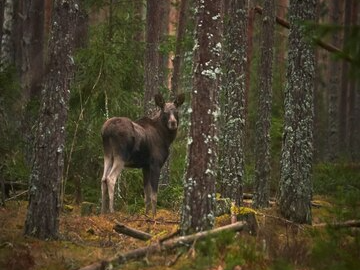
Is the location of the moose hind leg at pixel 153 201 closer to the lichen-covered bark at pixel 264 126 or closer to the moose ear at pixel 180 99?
the moose ear at pixel 180 99

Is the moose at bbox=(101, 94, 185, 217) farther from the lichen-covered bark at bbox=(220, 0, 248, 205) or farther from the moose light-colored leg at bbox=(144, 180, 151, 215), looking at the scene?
the lichen-covered bark at bbox=(220, 0, 248, 205)

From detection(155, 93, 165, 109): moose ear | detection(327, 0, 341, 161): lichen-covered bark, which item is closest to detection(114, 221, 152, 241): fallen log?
detection(155, 93, 165, 109): moose ear

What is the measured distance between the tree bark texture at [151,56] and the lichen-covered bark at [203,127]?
808 centimetres

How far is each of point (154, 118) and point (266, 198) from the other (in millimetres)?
3804

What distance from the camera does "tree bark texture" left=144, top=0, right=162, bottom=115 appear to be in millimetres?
17234

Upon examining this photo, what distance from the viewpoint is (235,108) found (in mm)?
13250

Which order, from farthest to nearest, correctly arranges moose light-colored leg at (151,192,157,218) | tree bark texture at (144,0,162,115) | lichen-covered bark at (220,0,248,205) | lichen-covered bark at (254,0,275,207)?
tree bark texture at (144,0,162,115)
lichen-covered bark at (254,0,275,207)
moose light-colored leg at (151,192,157,218)
lichen-covered bark at (220,0,248,205)

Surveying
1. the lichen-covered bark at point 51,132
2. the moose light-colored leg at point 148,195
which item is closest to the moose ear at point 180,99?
the moose light-colored leg at point 148,195

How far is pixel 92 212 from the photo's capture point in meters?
13.7

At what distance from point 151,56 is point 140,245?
8.47m

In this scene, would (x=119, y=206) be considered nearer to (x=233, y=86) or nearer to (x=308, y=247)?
(x=233, y=86)

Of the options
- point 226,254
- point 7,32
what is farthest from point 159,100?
point 7,32

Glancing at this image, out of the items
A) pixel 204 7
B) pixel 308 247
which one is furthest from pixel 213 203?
pixel 204 7

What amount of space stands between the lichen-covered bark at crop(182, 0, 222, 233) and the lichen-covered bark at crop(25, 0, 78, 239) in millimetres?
2401
